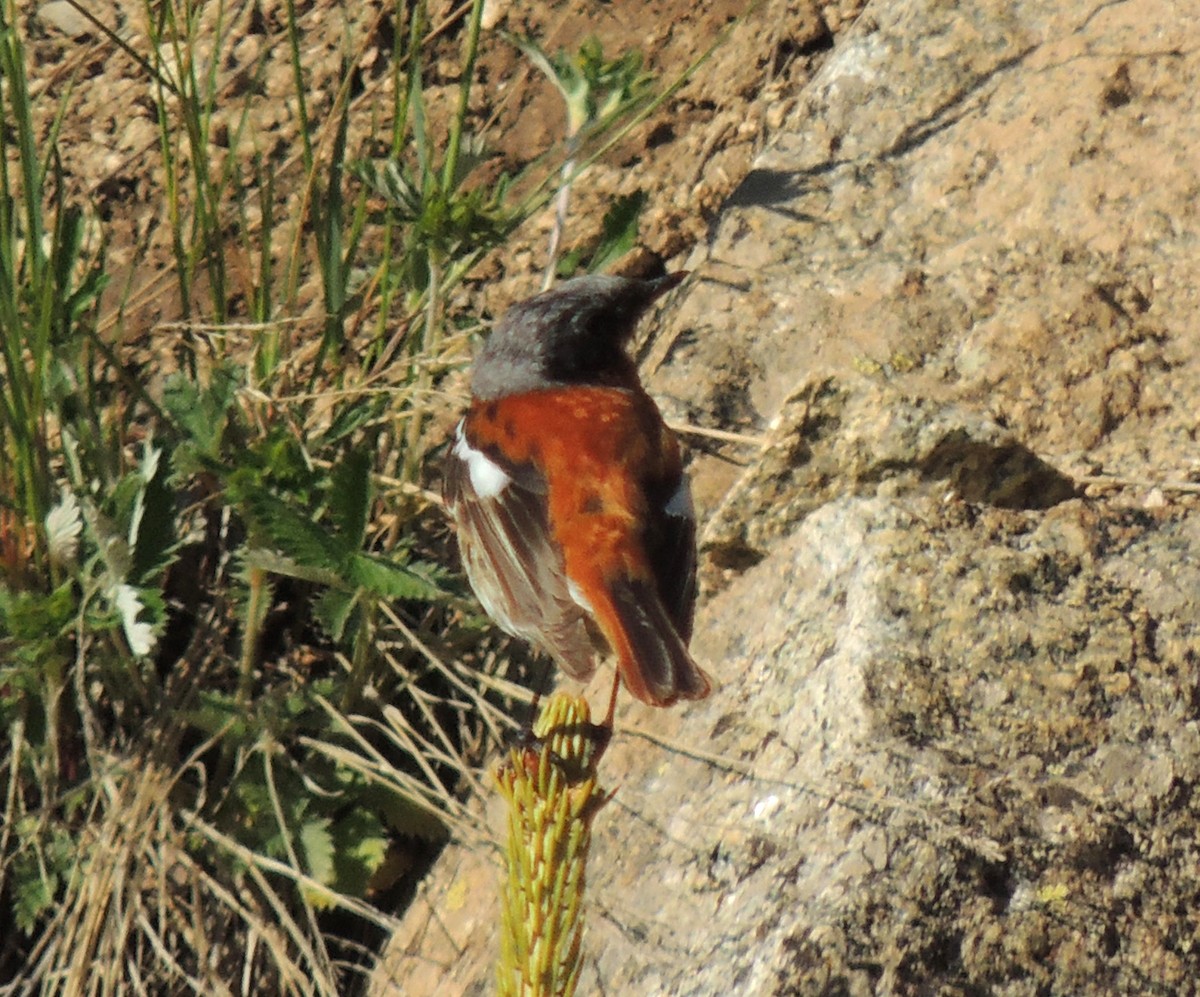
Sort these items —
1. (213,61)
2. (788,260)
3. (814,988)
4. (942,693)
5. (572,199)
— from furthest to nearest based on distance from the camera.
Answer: (572,199) < (788,260) < (213,61) < (942,693) < (814,988)

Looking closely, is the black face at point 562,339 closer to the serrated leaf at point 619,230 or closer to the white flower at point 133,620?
the serrated leaf at point 619,230

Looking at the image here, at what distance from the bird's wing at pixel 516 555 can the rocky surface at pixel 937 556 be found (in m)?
0.33

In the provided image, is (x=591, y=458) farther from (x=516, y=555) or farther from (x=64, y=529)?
(x=64, y=529)

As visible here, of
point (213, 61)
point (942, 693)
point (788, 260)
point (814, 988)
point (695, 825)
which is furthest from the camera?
point (788, 260)

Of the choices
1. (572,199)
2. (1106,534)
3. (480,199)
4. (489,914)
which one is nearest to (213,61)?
(480,199)

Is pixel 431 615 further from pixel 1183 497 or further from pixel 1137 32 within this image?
pixel 1137 32

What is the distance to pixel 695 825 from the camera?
3.07 m

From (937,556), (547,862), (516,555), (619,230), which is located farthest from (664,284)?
(547,862)

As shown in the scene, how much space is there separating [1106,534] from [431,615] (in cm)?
187

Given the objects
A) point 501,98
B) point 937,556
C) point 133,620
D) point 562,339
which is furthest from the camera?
point 501,98

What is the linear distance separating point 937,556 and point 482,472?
1268 mm

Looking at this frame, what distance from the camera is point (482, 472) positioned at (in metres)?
3.78

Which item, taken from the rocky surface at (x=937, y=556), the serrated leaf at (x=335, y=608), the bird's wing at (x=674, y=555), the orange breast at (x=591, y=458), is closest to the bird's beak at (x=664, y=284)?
the rocky surface at (x=937, y=556)

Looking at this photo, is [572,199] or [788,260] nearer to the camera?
[788,260]
